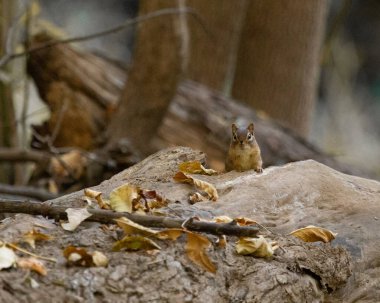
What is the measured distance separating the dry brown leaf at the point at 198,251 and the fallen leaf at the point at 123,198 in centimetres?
33

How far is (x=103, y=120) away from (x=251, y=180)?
4515 millimetres

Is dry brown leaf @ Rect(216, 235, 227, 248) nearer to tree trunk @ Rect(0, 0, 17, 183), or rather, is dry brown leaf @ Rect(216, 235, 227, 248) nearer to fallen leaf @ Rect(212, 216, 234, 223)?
fallen leaf @ Rect(212, 216, 234, 223)

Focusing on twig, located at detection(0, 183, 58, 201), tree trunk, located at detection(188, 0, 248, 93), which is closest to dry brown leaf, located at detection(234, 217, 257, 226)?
twig, located at detection(0, 183, 58, 201)

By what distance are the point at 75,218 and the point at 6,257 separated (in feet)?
1.22

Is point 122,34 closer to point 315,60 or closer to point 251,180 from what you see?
point 315,60

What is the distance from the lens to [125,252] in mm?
2930

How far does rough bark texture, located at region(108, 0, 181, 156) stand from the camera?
7.75m

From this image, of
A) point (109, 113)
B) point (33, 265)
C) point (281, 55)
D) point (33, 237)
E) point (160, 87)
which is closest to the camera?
point (33, 265)

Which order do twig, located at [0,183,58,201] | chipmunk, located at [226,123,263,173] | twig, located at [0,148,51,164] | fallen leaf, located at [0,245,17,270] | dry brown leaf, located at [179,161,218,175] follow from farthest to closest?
twig, located at [0,148,51,164], twig, located at [0,183,58,201], chipmunk, located at [226,123,263,173], dry brown leaf, located at [179,161,218,175], fallen leaf, located at [0,245,17,270]

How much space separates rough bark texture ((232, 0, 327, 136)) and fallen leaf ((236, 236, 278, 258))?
6.76 m

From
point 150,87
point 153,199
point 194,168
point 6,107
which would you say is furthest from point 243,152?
point 6,107

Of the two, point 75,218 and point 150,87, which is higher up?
point 75,218

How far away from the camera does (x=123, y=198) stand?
3289mm

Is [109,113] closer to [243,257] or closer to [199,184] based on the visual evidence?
[199,184]
